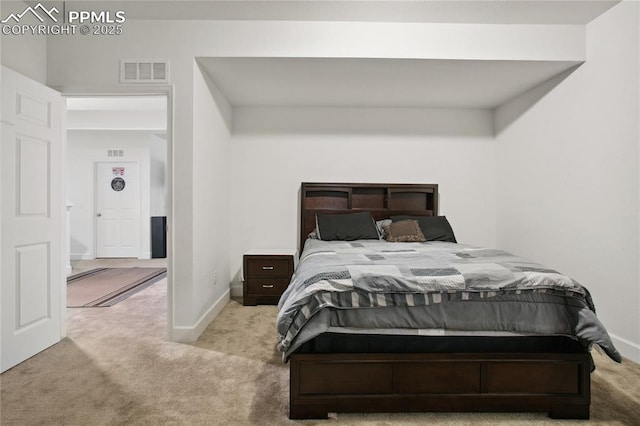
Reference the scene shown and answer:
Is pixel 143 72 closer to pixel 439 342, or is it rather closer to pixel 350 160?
pixel 350 160

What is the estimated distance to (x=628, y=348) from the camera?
7.91 ft

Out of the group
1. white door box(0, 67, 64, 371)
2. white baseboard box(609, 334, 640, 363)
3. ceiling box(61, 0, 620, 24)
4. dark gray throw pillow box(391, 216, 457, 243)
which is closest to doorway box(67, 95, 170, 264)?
white door box(0, 67, 64, 371)

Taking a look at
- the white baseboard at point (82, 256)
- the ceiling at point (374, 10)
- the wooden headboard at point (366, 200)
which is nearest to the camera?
the ceiling at point (374, 10)

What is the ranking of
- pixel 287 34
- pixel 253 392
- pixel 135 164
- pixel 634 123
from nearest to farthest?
pixel 253 392, pixel 634 123, pixel 287 34, pixel 135 164

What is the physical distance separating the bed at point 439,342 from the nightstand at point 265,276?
1.87 metres

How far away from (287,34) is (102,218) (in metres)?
6.03

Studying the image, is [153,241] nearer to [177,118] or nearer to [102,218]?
[102,218]

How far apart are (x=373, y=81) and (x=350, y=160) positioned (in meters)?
1.09

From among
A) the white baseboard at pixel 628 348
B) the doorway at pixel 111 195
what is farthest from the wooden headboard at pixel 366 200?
the doorway at pixel 111 195

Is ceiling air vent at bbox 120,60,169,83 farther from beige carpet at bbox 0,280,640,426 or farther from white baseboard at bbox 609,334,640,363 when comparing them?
white baseboard at bbox 609,334,640,363

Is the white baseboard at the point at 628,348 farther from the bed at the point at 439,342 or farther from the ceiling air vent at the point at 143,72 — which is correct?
the ceiling air vent at the point at 143,72

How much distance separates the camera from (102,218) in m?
6.80

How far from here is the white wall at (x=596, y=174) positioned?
7.89ft

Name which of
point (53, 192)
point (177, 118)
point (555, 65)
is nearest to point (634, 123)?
point (555, 65)
